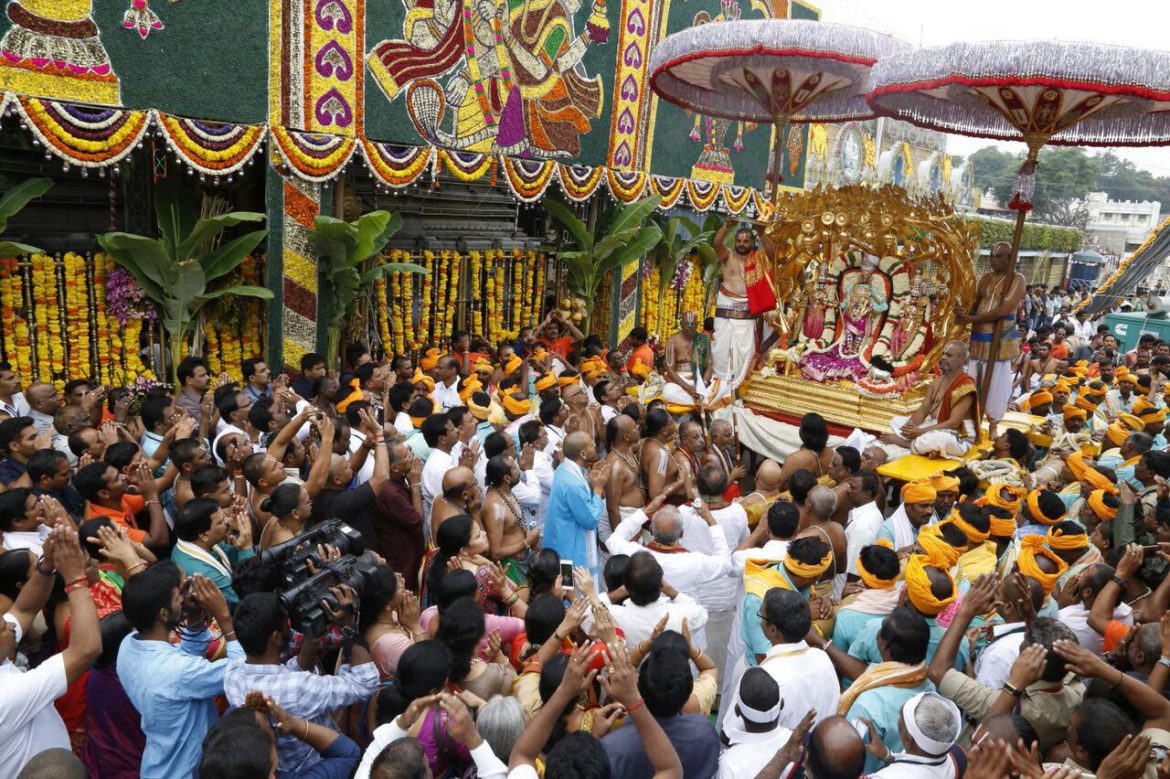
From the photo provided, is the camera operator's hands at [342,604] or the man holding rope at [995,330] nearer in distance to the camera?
the camera operator's hands at [342,604]

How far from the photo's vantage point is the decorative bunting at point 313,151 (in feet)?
27.7

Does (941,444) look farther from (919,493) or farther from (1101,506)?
(919,493)

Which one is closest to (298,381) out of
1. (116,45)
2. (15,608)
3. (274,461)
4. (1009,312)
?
(116,45)

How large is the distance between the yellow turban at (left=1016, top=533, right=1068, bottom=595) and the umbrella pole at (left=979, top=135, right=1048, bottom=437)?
497 cm

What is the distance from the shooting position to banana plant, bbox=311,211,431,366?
8602 mm

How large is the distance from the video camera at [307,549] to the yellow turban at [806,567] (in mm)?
2014

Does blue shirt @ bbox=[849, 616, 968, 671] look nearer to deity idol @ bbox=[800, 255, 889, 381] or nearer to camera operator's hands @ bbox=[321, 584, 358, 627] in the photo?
camera operator's hands @ bbox=[321, 584, 358, 627]

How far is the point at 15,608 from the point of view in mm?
3166

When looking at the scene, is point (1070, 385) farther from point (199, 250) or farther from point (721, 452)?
point (199, 250)

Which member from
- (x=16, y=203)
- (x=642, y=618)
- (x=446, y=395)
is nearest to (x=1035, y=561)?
(x=642, y=618)

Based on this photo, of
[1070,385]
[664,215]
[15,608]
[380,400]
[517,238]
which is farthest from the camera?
[664,215]

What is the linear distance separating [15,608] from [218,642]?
767mm

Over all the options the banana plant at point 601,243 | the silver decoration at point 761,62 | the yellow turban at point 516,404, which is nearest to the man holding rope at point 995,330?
the silver decoration at point 761,62

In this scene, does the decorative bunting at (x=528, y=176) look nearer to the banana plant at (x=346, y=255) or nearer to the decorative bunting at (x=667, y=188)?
the banana plant at (x=346, y=255)
